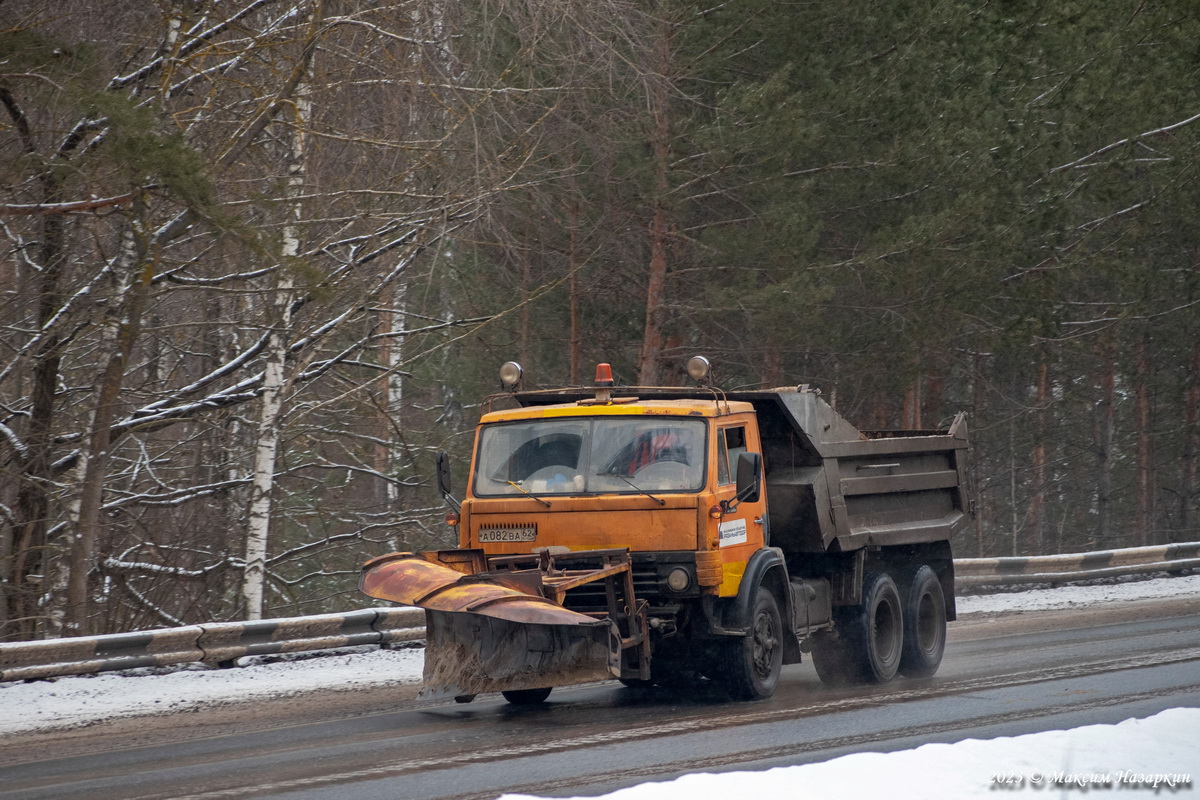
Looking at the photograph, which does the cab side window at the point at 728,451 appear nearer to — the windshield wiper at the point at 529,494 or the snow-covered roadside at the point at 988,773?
the windshield wiper at the point at 529,494

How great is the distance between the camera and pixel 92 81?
10.8m

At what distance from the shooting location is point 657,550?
29.3ft

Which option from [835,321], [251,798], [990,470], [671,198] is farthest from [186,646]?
[990,470]

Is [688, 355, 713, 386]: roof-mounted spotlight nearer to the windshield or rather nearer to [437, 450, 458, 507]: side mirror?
the windshield

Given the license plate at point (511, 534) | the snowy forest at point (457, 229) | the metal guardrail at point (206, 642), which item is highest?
the snowy forest at point (457, 229)

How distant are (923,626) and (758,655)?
10.6ft

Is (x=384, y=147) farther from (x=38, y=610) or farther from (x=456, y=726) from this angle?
(x=456, y=726)

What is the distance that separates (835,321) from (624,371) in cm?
372

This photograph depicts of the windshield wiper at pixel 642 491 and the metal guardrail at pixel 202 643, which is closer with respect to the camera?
the windshield wiper at pixel 642 491

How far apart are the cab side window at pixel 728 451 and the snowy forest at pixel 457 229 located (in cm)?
426

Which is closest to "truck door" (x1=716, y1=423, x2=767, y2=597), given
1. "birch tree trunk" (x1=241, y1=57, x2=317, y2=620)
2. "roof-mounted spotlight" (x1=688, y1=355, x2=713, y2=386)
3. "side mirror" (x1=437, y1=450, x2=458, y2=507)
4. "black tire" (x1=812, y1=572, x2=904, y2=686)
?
"roof-mounted spotlight" (x1=688, y1=355, x2=713, y2=386)

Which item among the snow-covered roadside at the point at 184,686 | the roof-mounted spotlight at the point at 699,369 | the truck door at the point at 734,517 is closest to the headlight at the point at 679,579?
the truck door at the point at 734,517

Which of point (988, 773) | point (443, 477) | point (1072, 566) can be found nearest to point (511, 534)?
point (443, 477)

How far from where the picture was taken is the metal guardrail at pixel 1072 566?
54.2 ft
